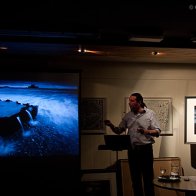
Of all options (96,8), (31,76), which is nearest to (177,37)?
(96,8)

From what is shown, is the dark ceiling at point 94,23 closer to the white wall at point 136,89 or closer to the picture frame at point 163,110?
the white wall at point 136,89

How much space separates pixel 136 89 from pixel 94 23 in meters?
1.99

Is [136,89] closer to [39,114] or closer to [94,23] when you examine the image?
[39,114]

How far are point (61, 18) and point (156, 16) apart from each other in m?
1.02

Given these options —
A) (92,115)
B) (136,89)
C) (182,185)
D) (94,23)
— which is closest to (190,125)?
(136,89)

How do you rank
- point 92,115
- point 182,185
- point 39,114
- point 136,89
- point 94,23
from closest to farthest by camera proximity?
point 182,185
point 94,23
point 39,114
point 92,115
point 136,89

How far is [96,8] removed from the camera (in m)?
3.52

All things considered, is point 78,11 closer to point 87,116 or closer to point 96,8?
point 96,8

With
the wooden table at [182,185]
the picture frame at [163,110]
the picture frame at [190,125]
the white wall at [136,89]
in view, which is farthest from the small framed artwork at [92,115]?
the wooden table at [182,185]

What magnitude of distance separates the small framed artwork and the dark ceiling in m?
1.24

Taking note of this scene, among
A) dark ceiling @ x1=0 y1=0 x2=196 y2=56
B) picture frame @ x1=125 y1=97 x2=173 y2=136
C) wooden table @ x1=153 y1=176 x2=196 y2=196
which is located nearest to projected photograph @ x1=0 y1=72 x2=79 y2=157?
dark ceiling @ x1=0 y1=0 x2=196 y2=56

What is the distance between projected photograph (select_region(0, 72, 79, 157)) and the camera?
493 centimetres

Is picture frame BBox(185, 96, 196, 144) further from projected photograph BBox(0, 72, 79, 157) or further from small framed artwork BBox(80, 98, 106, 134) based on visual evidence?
projected photograph BBox(0, 72, 79, 157)

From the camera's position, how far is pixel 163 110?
5.65 metres
